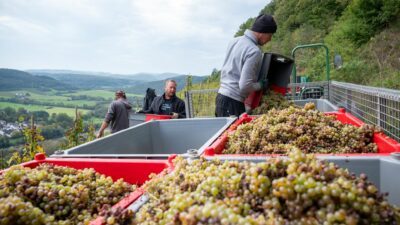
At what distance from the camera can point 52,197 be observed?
43.0 inches

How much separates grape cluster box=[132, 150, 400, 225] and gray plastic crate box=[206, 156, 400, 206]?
48cm

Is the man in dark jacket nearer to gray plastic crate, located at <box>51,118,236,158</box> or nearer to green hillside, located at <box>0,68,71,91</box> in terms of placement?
gray plastic crate, located at <box>51,118,236,158</box>

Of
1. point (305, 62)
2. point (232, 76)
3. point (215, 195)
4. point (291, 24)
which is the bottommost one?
point (215, 195)

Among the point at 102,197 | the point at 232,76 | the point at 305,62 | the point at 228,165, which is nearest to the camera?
the point at 228,165

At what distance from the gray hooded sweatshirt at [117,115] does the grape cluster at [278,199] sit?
Answer: 531 cm

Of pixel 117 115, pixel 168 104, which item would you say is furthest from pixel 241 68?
pixel 117 115

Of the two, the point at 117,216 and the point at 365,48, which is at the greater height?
the point at 365,48

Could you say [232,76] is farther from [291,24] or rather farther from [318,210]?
[291,24]

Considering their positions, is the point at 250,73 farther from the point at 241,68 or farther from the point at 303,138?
the point at 303,138

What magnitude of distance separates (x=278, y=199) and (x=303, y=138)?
1.13m

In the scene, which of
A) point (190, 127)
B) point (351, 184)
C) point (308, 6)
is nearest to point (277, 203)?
point (351, 184)

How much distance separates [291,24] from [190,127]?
35592 mm

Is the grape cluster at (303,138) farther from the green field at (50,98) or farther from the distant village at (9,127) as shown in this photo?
the green field at (50,98)

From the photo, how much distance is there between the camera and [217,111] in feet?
11.9
